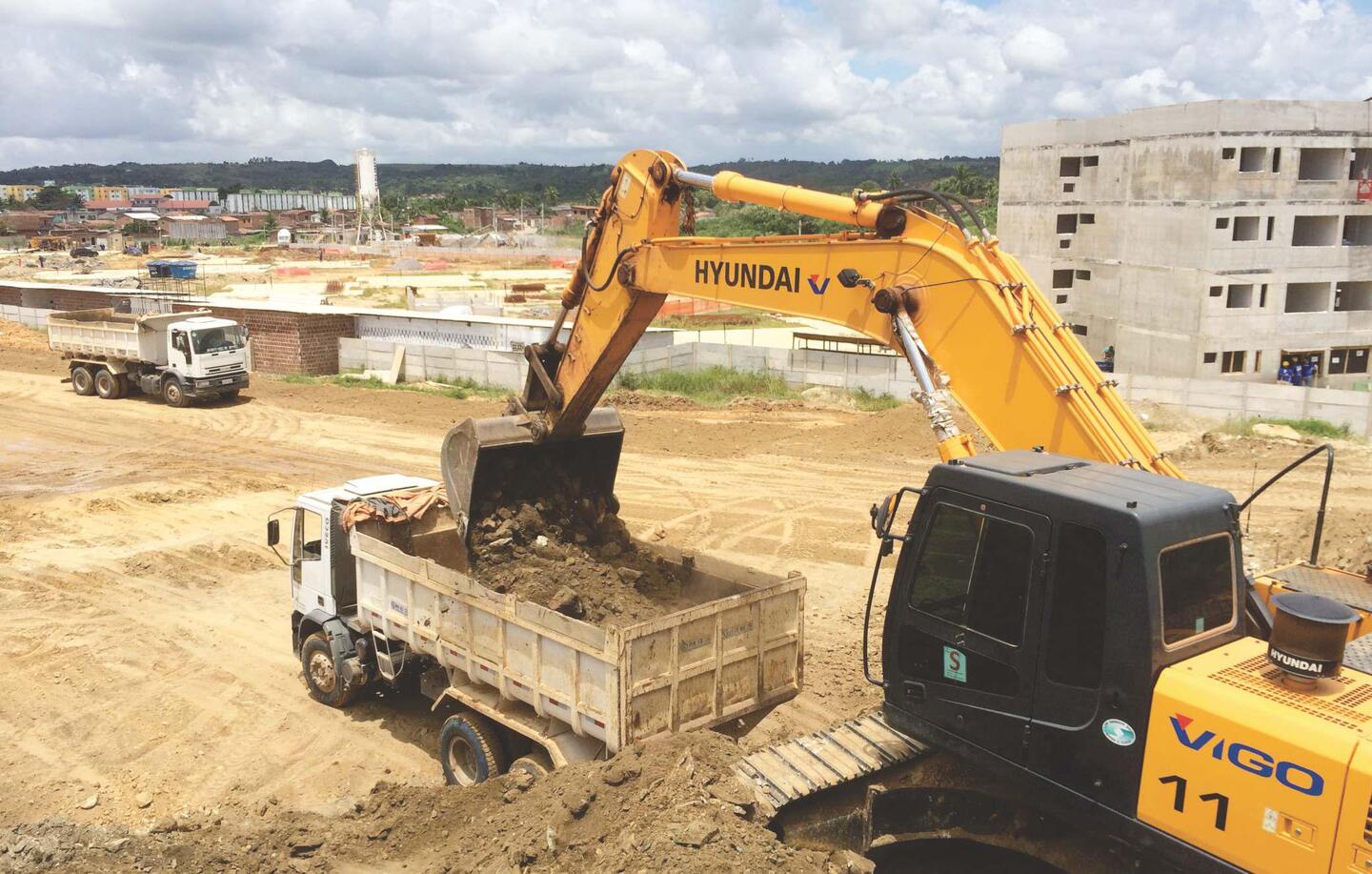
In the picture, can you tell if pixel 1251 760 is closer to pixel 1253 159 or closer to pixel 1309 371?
pixel 1253 159

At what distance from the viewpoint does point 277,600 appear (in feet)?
45.9

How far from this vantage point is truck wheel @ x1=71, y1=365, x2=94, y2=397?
95.7ft

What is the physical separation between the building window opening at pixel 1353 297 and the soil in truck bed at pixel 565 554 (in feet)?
110

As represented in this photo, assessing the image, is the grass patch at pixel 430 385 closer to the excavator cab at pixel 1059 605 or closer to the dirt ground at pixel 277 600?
the dirt ground at pixel 277 600

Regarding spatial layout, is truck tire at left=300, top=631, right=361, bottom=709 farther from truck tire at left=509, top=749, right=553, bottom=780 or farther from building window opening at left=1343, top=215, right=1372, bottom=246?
building window opening at left=1343, top=215, right=1372, bottom=246

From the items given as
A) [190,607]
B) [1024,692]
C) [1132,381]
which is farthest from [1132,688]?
[1132,381]

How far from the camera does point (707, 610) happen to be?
7.77m

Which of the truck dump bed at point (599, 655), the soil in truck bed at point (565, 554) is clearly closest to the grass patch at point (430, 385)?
the soil in truck bed at point (565, 554)

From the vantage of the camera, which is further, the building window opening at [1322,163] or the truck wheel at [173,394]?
the building window opening at [1322,163]

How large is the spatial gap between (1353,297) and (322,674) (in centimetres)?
3640

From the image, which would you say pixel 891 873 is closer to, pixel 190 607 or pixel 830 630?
pixel 830 630

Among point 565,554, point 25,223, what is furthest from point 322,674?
point 25,223

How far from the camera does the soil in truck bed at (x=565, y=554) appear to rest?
9.21m

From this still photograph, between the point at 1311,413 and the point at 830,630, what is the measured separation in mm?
15992
